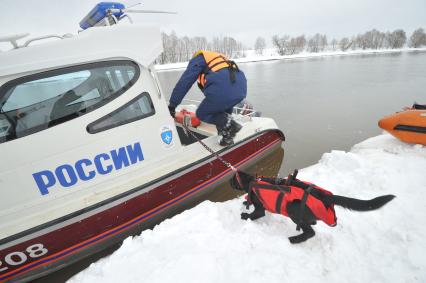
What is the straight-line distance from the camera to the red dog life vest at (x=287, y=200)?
177 centimetres

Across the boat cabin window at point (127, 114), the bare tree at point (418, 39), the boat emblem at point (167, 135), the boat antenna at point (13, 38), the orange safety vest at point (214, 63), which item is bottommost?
the bare tree at point (418, 39)

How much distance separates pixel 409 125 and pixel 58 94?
16.5ft

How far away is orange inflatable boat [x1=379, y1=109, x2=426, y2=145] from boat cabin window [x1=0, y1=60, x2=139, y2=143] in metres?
4.24

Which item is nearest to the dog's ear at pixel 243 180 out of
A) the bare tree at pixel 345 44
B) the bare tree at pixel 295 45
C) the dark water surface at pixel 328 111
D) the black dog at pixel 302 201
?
the black dog at pixel 302 201

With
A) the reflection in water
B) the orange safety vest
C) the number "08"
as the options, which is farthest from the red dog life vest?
the number "08"

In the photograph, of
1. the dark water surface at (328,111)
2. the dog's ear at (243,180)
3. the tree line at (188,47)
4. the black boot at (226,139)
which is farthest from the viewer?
the tree line at (188,47)

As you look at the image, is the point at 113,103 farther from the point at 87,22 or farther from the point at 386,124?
the point at 386,124

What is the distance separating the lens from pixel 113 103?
2426 millimetres

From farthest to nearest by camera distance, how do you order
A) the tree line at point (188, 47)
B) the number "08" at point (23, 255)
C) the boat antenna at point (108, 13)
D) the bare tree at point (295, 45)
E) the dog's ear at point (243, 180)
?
the bare tree at point (295, 45) → the tree line at point (188, 47) → the boat antenna at point (108, 13) → the dog's ear at point (243, 180) → the number "08" at point (23, 255)

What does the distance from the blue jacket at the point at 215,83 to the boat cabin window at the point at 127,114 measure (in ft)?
1.40

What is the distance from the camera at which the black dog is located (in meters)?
1.76

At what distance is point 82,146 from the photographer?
2.30 m

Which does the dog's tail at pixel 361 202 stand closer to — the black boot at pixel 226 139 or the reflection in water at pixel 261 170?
the black boot at pixel 226 139

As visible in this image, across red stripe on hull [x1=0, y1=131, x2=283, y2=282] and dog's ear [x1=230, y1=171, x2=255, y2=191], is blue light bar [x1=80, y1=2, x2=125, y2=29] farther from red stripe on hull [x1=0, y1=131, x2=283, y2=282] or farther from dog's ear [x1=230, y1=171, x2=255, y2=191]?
dog's ear [x1=230, y1=171, x2=255, y2=191]
